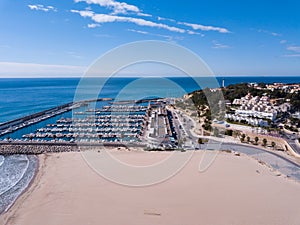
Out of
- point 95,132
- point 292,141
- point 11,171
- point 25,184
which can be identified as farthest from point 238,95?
point 25,184

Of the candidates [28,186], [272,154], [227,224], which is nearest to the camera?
[227,224]

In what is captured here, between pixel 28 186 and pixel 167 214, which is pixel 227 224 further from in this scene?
pixel 28 186

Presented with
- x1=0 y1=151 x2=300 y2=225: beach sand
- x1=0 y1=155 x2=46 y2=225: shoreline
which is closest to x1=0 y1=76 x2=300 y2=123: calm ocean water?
x1=0 y1=151 x2=300 y2=225: beach sand

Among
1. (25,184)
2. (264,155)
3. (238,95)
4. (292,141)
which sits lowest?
(25,184)

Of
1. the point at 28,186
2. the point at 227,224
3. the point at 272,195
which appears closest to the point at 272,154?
the point at 272,195

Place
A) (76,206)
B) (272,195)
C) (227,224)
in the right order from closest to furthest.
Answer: (227,224)
(76,206)
(272,195)

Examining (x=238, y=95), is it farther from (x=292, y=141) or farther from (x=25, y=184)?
(x=25, y=184)

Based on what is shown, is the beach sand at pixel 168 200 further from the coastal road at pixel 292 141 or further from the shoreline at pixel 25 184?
the coastal road at pixel 292 141

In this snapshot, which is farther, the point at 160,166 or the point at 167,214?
the point at 160,166
